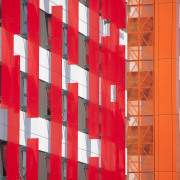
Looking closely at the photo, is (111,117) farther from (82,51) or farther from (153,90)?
(153,90)

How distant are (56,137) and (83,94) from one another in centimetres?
427

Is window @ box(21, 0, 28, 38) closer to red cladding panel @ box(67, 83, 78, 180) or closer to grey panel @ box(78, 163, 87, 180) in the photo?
red cladding panel @ box(67, 83, 78, 180)

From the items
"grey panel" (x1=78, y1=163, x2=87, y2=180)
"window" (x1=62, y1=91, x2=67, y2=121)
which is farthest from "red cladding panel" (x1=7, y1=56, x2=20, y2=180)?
"grey panel" (x1=78, y1=163, x2=87, y2=180)

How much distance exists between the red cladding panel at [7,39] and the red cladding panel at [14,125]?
14cm

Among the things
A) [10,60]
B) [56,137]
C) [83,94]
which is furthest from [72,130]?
[10,60]

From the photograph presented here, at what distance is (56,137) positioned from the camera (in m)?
24.3

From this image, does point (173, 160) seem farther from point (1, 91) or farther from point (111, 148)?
point (1, 91)

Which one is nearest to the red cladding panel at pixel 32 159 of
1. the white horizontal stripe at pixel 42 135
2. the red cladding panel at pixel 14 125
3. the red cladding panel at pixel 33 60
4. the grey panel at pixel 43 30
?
the white horizontal stripe at pixel 42 135

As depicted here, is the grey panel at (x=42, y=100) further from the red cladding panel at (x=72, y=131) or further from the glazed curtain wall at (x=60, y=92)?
the red cladding panel at (x=72, y=131)

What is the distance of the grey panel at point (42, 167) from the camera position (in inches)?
960

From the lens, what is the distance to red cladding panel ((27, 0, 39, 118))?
888 inches

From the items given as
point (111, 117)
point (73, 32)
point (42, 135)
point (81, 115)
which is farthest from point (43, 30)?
point (111, 117)

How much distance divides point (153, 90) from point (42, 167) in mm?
10548

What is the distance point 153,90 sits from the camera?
33625mm
